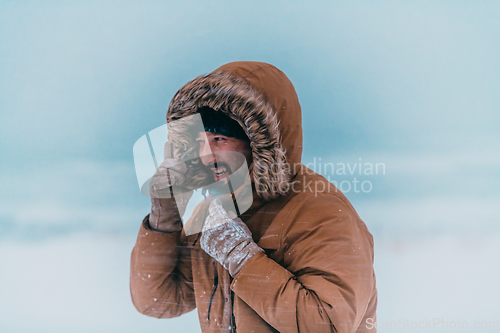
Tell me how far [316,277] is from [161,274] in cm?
52

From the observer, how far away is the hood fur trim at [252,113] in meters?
0.83

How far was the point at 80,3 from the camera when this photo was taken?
1372 mm

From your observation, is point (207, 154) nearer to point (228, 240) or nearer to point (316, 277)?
point (228, 240)

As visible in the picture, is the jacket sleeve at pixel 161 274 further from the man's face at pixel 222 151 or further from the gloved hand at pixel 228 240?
the man's face at pixel 222 151

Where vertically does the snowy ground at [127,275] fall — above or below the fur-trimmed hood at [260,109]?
below

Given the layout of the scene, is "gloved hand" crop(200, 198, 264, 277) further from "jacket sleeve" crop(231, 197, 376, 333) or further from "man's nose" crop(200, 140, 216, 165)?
"man's nose" crop(200, 140, 216, 165)

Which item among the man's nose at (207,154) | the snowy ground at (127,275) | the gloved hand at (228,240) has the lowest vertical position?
the snowy ground at (127,275)

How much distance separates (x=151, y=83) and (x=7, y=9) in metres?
0.84

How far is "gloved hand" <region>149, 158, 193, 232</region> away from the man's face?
0.08 metres

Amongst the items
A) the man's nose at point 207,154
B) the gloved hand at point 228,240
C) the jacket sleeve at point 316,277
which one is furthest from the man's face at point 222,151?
the jacket sleeve at point 316,277

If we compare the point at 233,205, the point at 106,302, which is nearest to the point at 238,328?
the point at 233,205

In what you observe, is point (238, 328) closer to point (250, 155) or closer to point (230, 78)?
point (250, 155)

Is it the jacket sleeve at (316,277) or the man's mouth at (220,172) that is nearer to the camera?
the jacket sleeve at (316,277)

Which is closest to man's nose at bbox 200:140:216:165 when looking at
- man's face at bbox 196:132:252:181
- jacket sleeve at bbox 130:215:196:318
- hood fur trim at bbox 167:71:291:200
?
man's face at bbox 196:132:252:181
